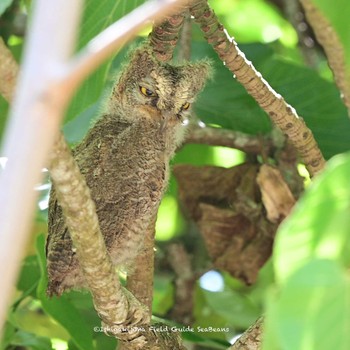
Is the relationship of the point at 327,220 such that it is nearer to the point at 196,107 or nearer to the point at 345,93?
the point at 345,93

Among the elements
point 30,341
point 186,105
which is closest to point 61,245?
point 30,341

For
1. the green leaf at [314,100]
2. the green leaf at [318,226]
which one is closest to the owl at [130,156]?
the green leaf at [314,100]

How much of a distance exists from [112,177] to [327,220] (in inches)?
48.7

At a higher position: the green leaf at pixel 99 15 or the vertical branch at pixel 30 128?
the green leaf at pixel 99 15

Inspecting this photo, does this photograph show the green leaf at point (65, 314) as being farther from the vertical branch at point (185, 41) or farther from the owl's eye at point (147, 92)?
the vertical branch at point (185, 41)

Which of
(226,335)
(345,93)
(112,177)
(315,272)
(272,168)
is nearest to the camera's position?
(315,272)

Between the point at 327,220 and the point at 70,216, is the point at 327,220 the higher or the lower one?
the lower one

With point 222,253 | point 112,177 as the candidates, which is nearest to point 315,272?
point 112,177

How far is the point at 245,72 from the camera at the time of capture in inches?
80.6

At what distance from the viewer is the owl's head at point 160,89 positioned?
7.72ft

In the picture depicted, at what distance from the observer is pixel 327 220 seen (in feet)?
3.14

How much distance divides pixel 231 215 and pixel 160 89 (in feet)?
1.62

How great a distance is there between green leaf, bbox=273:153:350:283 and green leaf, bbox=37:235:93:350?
126 centimetres

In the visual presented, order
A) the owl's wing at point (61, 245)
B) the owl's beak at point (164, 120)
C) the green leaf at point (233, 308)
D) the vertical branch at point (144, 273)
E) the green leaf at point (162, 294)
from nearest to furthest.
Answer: the owl's wing at point (61, 245), the vertical branch at point (144, 273), the owl's beak at point (164, 120), the green leaf at point (233, 308), the green leaf at point (162, 294)
